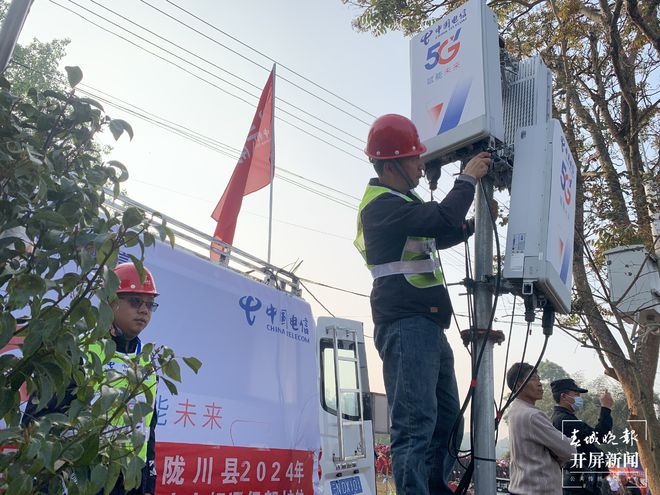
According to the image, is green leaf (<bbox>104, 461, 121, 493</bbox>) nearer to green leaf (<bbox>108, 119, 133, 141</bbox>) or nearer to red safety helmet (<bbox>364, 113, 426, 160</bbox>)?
green leaf (<bbox>108, 119, 133, 141</bbox>)

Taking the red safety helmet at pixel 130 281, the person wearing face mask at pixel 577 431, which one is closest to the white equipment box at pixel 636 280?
the person wearing face mask at pixel 577 431

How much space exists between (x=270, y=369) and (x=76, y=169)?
3.40 m

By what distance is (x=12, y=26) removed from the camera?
1.80 m

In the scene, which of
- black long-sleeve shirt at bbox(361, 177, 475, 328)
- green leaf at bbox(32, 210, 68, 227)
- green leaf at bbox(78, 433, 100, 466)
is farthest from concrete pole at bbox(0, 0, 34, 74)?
black long-sleeve shirt at bbox(361, 177, 475, 328)

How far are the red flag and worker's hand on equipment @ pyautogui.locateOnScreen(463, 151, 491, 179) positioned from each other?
569cm

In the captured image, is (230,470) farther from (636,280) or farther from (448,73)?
(636,280)

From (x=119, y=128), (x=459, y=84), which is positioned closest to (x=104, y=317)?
(x=119, y=128)

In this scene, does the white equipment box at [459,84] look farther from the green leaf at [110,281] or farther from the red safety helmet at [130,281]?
the green leaf at [110,281]

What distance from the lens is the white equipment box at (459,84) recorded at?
9.17ft

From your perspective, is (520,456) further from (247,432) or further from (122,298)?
(122,298)

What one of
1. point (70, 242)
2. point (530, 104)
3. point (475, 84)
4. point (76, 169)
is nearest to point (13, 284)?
point (70, 242)

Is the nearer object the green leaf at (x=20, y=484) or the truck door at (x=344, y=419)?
the green leaf at (x=20, y=484)

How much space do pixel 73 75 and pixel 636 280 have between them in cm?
698

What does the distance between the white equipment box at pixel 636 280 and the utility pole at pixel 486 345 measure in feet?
15.7
